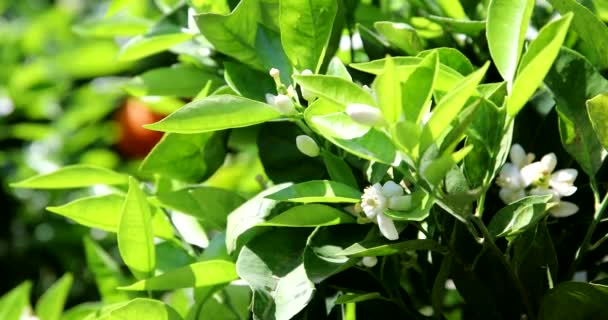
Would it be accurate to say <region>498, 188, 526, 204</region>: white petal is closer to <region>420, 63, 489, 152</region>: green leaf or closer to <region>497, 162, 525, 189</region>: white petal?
<region>497, 162, 525, 189</region>: white petal

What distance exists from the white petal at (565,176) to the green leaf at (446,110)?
134mm

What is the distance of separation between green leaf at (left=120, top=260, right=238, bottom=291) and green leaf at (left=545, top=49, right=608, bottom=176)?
243 mm

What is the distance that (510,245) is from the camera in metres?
0.59

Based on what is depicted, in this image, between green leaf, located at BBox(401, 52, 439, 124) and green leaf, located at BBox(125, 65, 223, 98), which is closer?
green leaf, located at BBox(401, 52, 439, 124)

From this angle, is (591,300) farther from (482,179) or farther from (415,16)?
(415,16)

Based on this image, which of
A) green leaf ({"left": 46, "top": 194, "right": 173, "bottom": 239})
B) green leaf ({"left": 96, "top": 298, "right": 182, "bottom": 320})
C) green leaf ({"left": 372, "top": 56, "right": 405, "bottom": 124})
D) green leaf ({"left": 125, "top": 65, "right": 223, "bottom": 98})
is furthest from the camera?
green leaf ({"left": 125, "top": 65, "right": 223, "bottom": 98})

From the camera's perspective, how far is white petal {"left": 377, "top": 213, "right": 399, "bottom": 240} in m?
0.56

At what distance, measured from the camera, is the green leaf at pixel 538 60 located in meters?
0.49

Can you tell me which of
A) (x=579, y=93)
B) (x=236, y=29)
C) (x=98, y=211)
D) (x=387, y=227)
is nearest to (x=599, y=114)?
(x=579, y=93)

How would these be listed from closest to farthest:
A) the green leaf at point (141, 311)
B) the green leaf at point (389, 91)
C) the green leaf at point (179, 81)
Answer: the green leaf at point (389, 91) → the green leaf at point (141, 311) → the green leaf at point (179, 81)

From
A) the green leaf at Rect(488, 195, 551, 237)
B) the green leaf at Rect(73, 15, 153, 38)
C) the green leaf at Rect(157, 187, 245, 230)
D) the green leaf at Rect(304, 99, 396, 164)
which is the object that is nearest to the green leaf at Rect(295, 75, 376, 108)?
the green leaf at Rect(304, 99, 396, 164)

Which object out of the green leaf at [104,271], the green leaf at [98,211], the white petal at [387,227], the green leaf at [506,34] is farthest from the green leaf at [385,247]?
the green leaf at [104,271]

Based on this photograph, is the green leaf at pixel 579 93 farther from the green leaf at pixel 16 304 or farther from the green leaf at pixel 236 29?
the green leaf at pixel 16 304

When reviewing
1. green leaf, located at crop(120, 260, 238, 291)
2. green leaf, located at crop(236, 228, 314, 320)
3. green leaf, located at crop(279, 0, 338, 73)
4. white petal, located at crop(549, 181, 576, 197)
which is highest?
green leaf, located at crop(279, 0, 338, 73)
